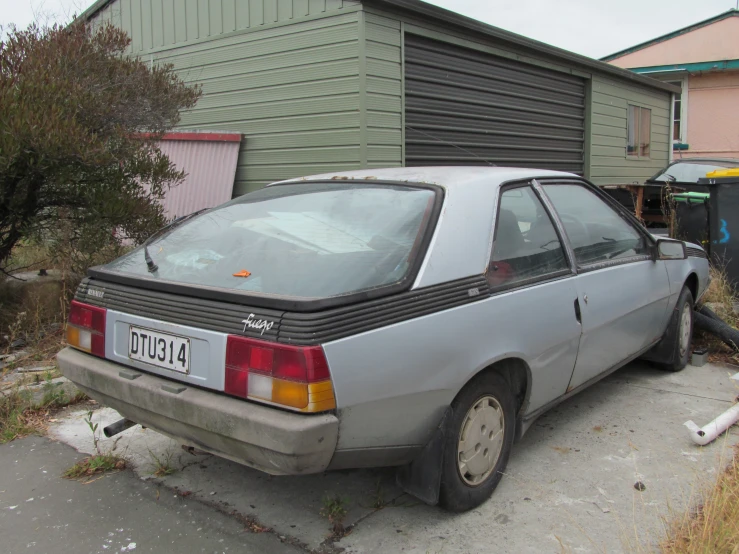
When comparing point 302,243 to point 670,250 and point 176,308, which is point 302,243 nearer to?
point 176,308

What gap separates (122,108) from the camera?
5688 millimetres

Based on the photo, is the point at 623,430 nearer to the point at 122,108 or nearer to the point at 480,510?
the point at 480,510

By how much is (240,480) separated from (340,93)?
485 centimetres

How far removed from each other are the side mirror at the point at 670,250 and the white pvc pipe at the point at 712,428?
106cm

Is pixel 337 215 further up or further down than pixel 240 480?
further up

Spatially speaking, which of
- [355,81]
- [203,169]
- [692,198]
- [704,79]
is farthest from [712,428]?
[704,79]

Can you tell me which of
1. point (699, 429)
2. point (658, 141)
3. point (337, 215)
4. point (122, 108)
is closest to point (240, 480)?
point (337, 215)

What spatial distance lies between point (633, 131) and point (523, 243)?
450 inches

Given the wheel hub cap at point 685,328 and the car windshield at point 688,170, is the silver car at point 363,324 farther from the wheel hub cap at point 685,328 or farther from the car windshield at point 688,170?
the car windshield at point 688,170

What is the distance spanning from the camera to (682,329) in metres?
4.54

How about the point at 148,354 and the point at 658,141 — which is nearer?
the point at 148,354

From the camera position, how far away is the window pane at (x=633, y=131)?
12.9 meters

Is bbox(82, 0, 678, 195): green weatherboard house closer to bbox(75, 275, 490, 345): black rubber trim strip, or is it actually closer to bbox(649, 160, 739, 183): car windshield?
bbox(649, 160, 739, 183): car windshield

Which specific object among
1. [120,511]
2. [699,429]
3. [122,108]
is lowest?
[120,511]
